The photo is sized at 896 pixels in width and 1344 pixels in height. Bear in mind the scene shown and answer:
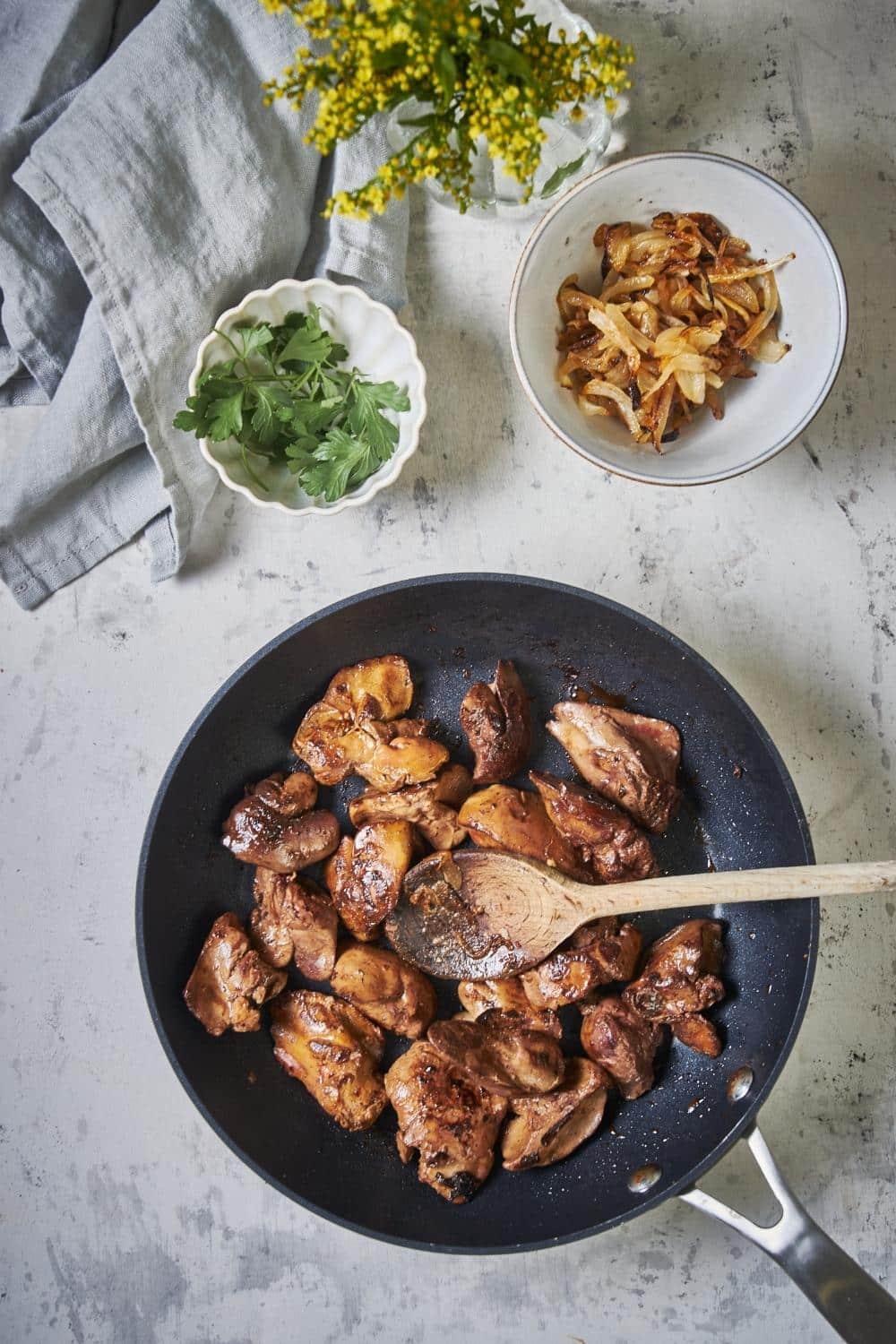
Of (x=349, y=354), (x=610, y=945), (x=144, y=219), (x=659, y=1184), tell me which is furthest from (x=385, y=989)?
(x=144, y=219)

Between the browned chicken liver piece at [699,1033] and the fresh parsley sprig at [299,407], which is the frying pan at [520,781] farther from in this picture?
the fresh parsley sprig at [299,407]

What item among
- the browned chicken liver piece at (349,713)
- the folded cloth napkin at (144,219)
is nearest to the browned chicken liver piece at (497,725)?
the browned chicken liver piece at (349,713)

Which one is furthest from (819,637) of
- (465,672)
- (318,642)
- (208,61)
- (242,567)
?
(208,61)

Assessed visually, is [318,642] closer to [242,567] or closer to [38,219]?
[242,567]

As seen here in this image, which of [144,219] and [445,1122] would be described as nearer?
[144,219]

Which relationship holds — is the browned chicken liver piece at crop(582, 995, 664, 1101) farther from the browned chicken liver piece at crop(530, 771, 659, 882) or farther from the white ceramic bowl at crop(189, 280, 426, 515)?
the white ceramic bowl at crop(189, 280, 426, 515)

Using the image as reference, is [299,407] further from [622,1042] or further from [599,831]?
[622,1042]

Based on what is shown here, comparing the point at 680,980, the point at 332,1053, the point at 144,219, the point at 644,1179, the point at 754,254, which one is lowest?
the point at 644,1179
